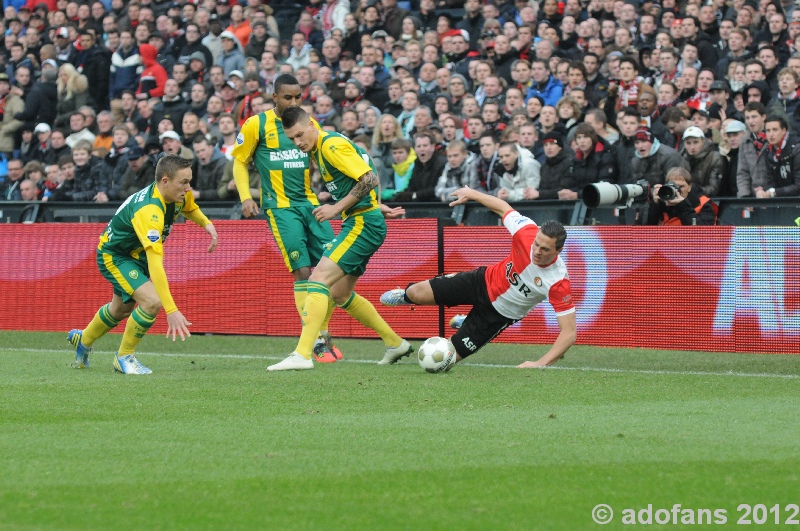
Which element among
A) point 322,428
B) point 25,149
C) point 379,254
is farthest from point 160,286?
point 25,149

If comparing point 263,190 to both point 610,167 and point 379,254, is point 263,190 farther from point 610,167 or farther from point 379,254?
point 610,167

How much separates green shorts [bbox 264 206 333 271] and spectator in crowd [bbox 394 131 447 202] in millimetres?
4296

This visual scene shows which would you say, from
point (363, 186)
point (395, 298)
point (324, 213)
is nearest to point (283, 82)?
point (363, 186)

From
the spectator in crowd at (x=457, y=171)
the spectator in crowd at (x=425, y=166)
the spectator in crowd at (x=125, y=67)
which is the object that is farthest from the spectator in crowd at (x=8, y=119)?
the spectator in crowd at (x=457, y=171)

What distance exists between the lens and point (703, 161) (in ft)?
46.1

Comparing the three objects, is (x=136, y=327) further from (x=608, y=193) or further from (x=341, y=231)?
(x=608, y=193)

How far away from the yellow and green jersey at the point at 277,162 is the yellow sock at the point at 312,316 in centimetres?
139

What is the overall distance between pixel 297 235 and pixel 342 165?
1048 millimetres

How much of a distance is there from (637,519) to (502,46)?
571 inches

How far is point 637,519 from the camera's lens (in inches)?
194

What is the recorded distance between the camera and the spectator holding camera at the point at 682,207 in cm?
1268

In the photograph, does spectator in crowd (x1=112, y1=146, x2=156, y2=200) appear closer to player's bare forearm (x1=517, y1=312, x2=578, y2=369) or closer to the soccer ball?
the soccer ball

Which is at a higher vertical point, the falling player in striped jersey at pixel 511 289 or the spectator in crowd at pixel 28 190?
the falling player in striped jersey at pixel 511 289

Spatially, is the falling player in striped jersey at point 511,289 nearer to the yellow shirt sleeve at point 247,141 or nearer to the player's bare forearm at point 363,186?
the player's bare forearm at point 363,186
